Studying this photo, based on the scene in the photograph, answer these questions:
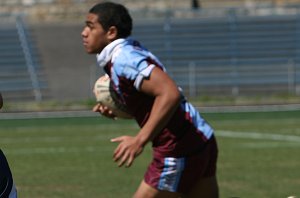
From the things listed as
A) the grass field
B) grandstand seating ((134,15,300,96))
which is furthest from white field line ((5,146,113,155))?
grandstand seating ((134,15,300,96))

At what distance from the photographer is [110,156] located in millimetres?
14758

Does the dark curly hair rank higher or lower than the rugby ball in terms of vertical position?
higher

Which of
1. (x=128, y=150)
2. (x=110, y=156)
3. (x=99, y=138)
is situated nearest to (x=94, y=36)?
(x=128, y=150)

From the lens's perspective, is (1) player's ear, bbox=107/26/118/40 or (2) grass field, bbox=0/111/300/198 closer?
(1) player's ear, bbox=107/26/118/40

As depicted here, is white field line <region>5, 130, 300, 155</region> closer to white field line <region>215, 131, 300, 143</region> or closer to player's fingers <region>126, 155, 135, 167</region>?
white field line <region>215, 131, 300, 143</region>

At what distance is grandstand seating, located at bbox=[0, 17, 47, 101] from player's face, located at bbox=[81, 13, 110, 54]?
2331 centimetres

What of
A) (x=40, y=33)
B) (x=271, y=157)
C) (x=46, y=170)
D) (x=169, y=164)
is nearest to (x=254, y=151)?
(x=271, y=157)

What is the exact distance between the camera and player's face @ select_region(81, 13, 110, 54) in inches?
234

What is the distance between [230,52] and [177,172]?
2591cm

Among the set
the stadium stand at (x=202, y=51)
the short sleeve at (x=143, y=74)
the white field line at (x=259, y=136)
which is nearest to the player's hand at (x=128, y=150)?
the short sleeve at (x=143, y=74)

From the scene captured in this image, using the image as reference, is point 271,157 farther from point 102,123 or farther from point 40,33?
point 40,33

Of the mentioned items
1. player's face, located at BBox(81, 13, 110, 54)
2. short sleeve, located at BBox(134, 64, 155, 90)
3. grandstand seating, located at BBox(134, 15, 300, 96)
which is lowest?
grandstand seating, located at BBox(134, 15, 300, 96)

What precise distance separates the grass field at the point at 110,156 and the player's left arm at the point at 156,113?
490cm

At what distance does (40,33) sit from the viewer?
32125 mm
